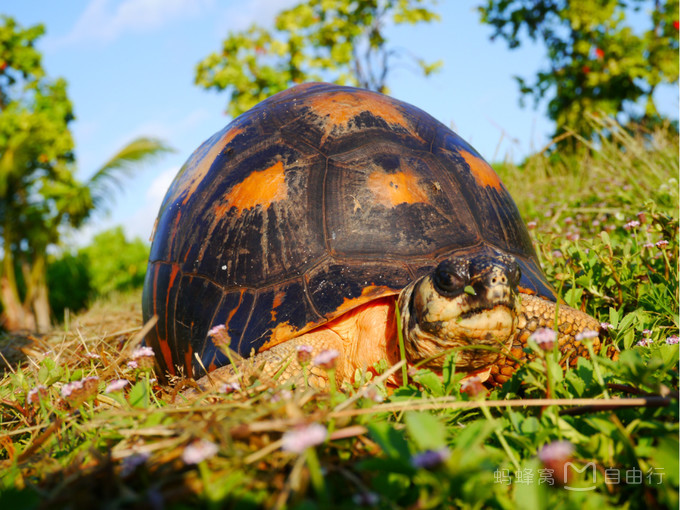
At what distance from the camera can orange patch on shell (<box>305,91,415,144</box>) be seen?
8.23 feet

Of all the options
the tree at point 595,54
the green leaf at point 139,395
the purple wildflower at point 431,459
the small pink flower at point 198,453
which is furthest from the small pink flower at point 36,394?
the tree at point 595,54

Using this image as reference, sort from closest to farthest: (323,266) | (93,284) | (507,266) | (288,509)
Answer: (288,509) < (507,266) < (323,266) < (93,284)

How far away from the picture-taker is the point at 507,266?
1728mm

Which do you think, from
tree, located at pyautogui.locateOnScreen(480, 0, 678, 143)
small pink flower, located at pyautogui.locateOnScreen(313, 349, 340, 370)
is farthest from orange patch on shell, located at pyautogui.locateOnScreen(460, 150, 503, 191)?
tree, located at pyautogui.locateOnScreen(480, 0, 678, 143)

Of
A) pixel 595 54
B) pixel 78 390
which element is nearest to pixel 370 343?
pixel 78 390

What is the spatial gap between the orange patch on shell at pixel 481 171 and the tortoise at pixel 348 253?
1 cm

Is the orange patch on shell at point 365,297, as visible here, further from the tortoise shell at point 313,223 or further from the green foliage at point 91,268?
the green foliage at point 91,268

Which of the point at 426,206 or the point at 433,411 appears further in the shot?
the point at 426,206

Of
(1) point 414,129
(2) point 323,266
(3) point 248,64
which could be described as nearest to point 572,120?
(3) point 248,64

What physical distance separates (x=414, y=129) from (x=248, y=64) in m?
13.6

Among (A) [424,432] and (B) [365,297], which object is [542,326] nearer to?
(B) [365,297]

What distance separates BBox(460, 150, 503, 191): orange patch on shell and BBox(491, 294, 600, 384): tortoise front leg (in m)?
0.72

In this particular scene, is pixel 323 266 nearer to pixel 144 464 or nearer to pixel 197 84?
pixel 144 464

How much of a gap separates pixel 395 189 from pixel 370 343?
0.69 metres
